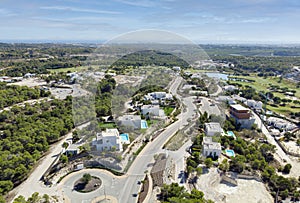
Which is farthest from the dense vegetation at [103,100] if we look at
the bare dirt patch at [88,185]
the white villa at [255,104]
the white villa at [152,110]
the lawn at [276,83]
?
the lawn at [276,83]

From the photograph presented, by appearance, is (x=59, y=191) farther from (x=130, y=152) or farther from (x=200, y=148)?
(x=200, y=148)

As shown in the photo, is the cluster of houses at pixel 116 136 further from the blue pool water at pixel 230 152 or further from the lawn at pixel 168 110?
the blue pool water at pixel 230 152

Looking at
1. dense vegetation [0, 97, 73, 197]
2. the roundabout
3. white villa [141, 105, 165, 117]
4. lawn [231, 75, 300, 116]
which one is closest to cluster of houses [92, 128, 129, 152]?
the roundabout

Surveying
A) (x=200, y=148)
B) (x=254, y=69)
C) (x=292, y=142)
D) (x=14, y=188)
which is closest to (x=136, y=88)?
(x=200, y=148)

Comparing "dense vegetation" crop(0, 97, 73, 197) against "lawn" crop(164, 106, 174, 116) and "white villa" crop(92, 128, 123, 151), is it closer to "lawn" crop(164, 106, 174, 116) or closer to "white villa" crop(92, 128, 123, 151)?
"white villa" crop(92, 128, 123, 151)

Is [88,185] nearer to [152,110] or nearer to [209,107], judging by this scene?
[209,107]
